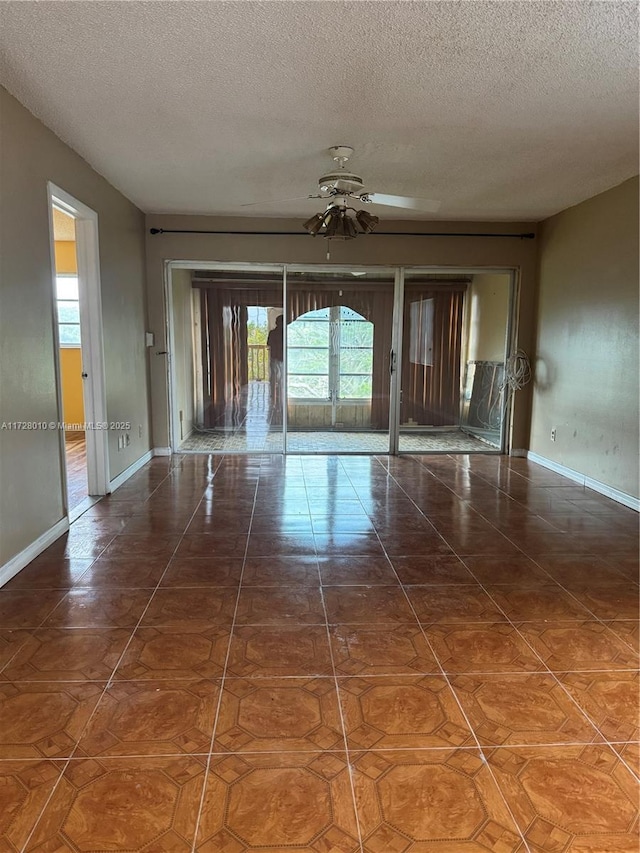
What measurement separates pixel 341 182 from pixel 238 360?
2.84 metres

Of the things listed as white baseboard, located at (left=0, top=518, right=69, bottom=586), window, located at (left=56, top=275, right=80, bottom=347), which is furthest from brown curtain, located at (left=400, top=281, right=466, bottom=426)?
window, located at (left=56, top=275, right=80, bottom=347)

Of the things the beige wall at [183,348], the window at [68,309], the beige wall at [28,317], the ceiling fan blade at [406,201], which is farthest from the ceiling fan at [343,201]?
the window at [68,309]

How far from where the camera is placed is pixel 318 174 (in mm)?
4070

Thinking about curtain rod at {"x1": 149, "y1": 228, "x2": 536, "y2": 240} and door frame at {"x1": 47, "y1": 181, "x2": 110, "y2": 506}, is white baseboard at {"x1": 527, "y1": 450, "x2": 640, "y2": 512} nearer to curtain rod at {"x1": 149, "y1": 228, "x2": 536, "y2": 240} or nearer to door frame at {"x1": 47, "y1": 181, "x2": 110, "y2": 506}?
curtain rod at {"x1": 149, "y1": 228, "x2": 536, "y2": 240}

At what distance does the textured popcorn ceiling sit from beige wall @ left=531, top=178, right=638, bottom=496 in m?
0.53

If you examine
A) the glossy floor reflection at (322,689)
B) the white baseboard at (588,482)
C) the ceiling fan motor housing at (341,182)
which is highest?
the ceiling fan motor housing at (341,182)

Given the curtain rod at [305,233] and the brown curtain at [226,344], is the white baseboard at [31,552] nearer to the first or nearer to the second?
the brown curtain at [226,344]

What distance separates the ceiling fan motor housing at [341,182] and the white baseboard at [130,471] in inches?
113

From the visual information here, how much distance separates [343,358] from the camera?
6.01 m

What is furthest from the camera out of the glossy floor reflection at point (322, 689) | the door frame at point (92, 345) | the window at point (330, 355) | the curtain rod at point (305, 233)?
the window at point (330, 355)

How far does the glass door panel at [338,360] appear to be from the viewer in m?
5.86

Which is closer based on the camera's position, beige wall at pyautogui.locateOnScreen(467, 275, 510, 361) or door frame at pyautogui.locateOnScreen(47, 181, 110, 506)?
door frame at pyautogui.locateOnScreen(47, 181, 110, 506)

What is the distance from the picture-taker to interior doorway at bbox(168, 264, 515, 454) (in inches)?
230

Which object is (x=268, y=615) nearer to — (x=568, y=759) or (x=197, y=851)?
(x=197, y=851)
